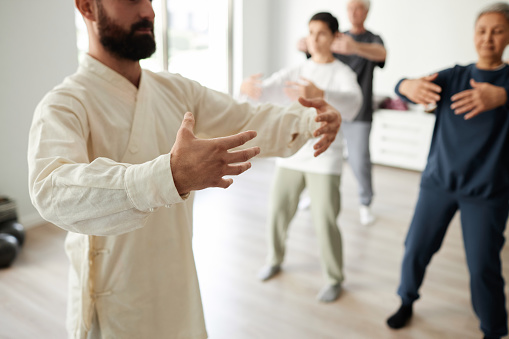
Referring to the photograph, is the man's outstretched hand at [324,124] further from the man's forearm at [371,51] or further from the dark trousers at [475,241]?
the man's forearm at [371,51]

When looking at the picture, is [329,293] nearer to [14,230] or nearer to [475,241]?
[475,241]

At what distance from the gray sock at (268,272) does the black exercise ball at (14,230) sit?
154cm

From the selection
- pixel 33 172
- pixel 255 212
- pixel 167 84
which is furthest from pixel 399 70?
pixel 33 172

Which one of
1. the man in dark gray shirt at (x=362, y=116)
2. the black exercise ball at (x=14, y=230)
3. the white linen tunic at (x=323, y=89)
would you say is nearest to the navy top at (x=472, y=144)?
the white linen tunic at (x=323, y=89)

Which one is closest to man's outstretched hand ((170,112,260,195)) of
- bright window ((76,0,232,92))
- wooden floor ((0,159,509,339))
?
wooden floor ((0,159,509,339))

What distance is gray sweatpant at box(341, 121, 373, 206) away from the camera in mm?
3656

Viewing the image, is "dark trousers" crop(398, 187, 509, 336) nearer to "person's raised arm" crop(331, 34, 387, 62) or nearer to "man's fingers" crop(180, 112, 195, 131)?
"person's raised arm" crop(331, 34, 387, 62)

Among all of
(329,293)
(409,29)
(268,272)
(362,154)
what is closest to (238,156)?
(329,293)

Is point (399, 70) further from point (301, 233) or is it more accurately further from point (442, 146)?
point (442, 146)

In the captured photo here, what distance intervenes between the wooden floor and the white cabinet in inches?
46.8

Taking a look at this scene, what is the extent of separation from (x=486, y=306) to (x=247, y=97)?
1452 millimetres

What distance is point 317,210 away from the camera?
2.49 meters

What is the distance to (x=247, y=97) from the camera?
7.77 feet

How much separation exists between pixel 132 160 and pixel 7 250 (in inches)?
79.2
